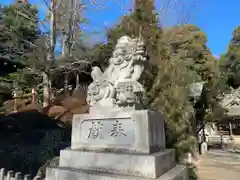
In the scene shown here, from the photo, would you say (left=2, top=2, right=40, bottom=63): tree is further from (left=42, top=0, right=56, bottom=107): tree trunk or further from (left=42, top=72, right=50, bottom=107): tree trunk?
(left=42, top=72, right=50, bottom=107): tree trunk

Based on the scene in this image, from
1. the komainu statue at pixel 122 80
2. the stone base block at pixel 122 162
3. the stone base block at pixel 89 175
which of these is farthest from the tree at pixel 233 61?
the stone base block at pixel 122 162

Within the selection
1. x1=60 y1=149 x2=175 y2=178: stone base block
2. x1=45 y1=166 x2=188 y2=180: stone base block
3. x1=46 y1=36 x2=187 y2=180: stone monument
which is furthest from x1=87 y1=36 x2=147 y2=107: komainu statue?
x1=45 y1=166 x2=188 y2=180: stone base block

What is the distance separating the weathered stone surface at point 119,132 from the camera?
252 centimetres

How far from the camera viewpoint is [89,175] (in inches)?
98.5

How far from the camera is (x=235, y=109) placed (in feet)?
61.2

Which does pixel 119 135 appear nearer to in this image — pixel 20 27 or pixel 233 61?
pixel 20 27

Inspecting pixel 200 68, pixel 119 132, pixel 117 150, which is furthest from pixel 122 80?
pixel 200 68

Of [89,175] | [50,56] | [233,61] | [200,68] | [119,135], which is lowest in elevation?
[89,175]

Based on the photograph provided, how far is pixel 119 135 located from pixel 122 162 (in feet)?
1.07

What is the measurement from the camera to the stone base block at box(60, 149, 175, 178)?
2.31 metres

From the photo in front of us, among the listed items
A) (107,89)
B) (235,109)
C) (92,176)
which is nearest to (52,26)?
(107,89)

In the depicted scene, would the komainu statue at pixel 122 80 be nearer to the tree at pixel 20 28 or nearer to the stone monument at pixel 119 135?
the stone monument at pixel 119 135

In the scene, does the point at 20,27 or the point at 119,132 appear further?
the point at 20,27

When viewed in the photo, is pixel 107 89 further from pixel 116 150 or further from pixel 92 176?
pixel 92 176
